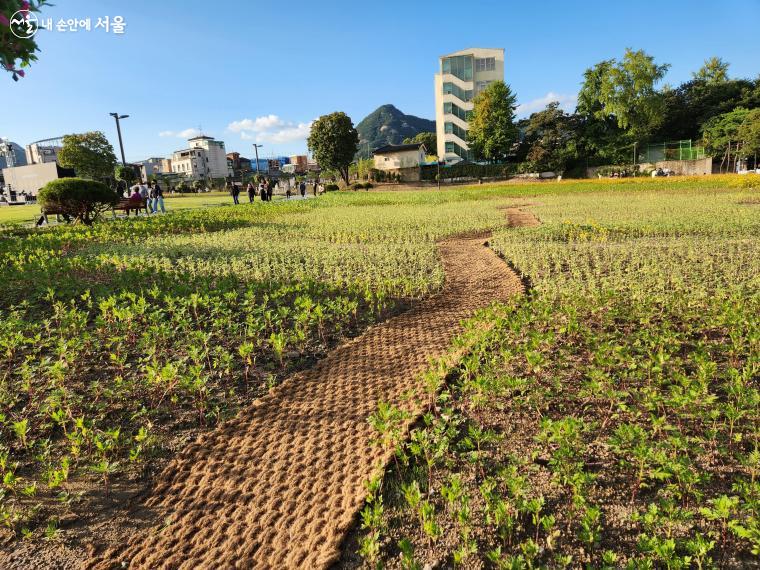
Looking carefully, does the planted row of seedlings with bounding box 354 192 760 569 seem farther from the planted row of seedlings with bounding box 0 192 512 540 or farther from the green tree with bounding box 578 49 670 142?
the green tree with bounding box 578 49 670 142

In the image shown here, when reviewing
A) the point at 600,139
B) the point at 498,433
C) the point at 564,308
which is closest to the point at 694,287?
the point at 564,308

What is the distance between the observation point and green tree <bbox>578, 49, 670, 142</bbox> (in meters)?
47.1

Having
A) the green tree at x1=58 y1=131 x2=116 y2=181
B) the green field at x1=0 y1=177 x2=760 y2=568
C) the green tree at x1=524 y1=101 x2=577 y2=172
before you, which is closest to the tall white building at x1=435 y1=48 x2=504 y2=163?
the green tree at x1=524 y1=101 x2=577 y2=172

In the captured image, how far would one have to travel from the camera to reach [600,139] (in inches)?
1919

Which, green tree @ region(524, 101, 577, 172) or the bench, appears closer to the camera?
the bench

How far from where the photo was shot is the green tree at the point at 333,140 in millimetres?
53438

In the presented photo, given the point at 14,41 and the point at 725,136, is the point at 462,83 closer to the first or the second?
the point at 725,136

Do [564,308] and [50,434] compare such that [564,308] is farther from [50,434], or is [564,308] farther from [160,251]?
[160,251]

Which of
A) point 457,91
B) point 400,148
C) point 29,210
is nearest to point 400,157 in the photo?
point 400,148

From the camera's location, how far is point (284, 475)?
9.68 ft

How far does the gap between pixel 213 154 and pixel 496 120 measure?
9003cm

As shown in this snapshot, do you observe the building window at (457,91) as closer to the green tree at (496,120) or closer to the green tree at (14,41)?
the green tree at (496,120)

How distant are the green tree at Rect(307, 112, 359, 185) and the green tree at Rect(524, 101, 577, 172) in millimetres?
22392

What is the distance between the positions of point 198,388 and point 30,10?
328 centimetres
